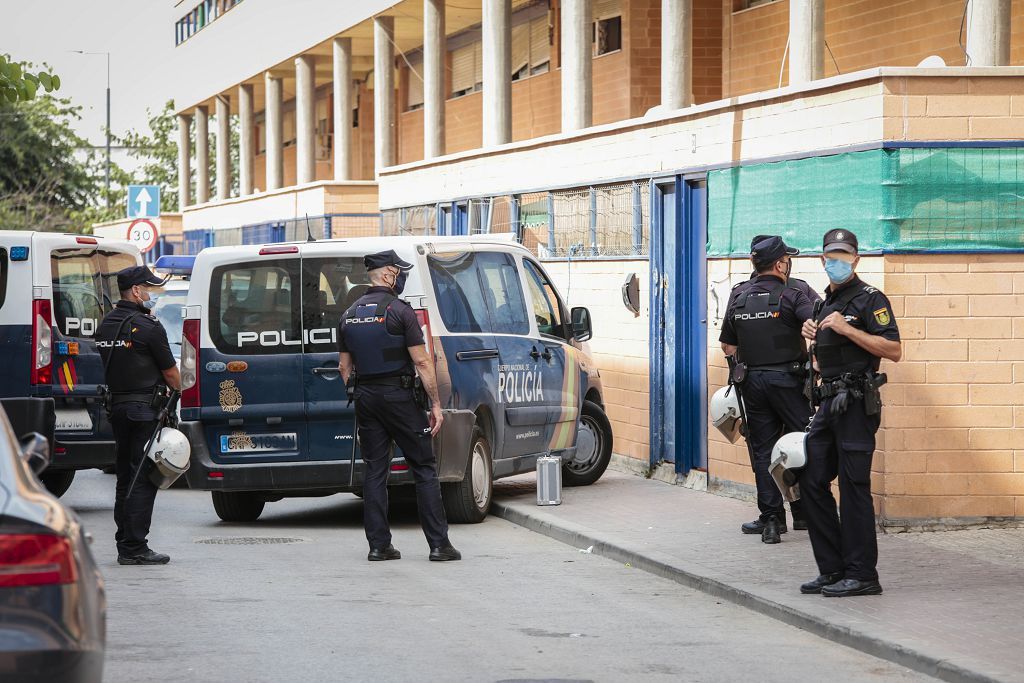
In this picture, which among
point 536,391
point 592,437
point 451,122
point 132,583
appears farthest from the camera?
point 451,122

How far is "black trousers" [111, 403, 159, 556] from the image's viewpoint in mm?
11062

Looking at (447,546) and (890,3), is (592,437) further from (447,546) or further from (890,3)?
(890,3)

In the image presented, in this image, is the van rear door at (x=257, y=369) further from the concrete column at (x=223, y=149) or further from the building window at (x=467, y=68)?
the concrete column at (x=223, y=149)

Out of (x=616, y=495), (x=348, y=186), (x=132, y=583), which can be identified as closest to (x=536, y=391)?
(x=616, y=495)

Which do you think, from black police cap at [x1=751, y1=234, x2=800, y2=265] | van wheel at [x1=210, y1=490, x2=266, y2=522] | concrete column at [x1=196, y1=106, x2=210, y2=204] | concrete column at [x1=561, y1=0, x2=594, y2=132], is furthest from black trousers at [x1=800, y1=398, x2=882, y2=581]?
concrete column at [x1=196, y1=106, x2=210, y2=204]

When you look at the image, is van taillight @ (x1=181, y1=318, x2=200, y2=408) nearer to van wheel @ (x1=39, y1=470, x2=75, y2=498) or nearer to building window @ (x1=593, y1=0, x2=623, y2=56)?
van wheel @ (x1=39, y1=470, x2=75, y2=498)

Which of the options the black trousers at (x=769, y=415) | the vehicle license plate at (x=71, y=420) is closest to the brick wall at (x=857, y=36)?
the black trousers at (x=769, y=415)

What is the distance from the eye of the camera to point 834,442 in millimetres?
9320

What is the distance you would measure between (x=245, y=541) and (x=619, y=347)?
554 centimetres

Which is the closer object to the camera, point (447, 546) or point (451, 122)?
point (447, 546)

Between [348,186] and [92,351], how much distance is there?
17.3 m

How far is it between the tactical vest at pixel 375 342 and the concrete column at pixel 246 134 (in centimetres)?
3460

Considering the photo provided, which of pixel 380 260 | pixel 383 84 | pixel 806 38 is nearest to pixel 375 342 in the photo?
pixel 380 260

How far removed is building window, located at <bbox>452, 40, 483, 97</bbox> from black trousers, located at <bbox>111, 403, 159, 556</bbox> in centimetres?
2351
